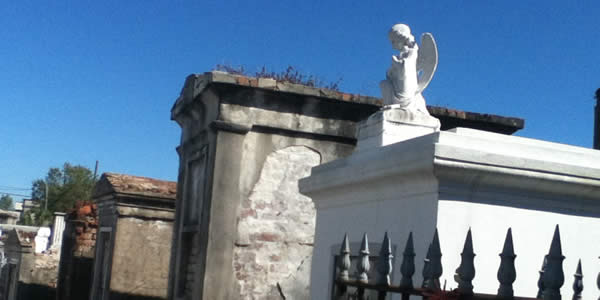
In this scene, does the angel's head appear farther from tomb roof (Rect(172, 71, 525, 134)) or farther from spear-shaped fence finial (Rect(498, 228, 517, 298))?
spear-shaped fence finial (Rect(498, 228, 517, 298))

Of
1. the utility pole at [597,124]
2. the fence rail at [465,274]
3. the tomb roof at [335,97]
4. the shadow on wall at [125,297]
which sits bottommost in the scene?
the shadow on wall at [125,297]

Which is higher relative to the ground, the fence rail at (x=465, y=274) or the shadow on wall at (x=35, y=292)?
the fence rail at (x=465, y=274)

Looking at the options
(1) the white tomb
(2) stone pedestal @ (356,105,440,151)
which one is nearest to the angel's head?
(2) stone pedestal @ (356,105,440,151)

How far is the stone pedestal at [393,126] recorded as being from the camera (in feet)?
18.8

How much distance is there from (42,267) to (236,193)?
11.4 meters

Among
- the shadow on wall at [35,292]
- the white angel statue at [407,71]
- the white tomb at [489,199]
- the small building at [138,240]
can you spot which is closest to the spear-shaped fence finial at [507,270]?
the white tomb at [489,199]

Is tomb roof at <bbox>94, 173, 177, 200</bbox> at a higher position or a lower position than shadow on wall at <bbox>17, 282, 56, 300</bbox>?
higher

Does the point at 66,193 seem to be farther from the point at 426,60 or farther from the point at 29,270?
the point at 426,60

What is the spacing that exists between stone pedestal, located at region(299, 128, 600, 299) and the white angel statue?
4.06ft

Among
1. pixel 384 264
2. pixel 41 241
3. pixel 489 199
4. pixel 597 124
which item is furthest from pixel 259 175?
pixel 41 241

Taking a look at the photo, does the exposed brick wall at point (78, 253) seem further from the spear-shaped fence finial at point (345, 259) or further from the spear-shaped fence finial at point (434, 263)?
the spear-shaped fence finial at point (434, 263)

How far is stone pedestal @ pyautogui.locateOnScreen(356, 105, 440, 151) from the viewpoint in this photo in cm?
574

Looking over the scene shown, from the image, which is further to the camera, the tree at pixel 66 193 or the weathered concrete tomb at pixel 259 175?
the tree at pixel 66 193

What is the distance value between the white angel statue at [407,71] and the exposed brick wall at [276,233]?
3.33 m
